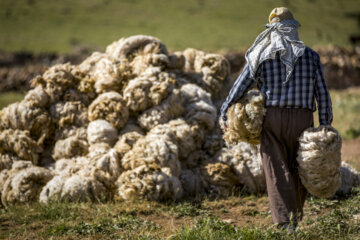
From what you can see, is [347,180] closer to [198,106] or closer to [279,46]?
[198,106]

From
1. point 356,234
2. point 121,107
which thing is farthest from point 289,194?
point 121,107

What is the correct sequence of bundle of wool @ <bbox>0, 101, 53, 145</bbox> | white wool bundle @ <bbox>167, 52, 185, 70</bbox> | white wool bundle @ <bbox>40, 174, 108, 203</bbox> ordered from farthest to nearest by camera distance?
white wool bundle @ <bbox>167, 52, 185, 70</bbox>
bundle of wool @ <bbox>0, 101, 53, 145</bbox>
white wool bundle @ <bbox>40, 174, 108, 203</bbox>

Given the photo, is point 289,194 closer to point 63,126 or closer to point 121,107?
point 121,107

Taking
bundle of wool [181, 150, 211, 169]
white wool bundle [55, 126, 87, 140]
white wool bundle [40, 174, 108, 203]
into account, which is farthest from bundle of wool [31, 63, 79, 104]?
bundle of wool [181, 150, 211, 169]

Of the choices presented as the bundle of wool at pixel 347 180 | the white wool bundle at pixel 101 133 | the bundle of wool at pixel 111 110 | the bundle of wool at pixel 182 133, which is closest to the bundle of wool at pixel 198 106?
the bundle of wool at pixel 182 133

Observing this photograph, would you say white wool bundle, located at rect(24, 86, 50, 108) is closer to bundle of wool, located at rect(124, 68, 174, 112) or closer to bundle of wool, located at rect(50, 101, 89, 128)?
bundle of wool, located at rect(50, 101, 89, 128)

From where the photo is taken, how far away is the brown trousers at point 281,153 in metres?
3.61

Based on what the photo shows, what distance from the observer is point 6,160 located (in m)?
5.75

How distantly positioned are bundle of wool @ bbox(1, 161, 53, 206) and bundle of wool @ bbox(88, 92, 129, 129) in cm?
103

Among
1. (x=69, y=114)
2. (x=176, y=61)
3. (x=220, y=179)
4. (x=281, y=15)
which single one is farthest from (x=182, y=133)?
(x=281, y=15)

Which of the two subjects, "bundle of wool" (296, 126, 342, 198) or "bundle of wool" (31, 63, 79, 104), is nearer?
"bundle of wool" (296, 126, 342, 198)

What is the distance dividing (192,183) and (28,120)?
8.46ft

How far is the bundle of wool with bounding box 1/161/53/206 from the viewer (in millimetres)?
5270

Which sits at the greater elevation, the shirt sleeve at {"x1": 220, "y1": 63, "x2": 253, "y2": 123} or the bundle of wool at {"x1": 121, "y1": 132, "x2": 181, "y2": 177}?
the shirt sleeve at {"x1": 220, "y1": 63, "x2": 253, "y2": 123}
